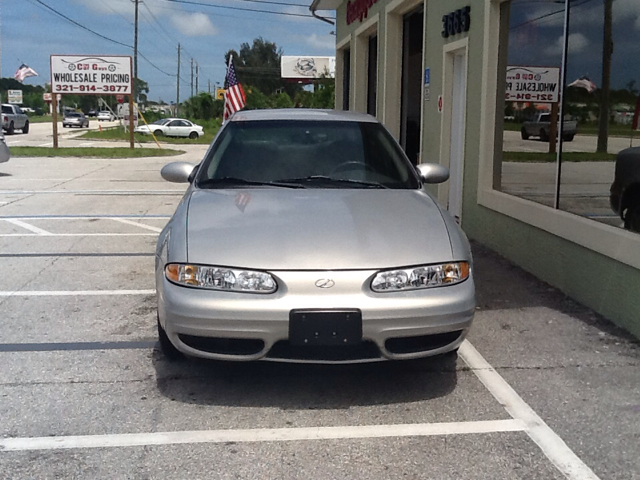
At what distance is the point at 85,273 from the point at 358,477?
4.73 meters

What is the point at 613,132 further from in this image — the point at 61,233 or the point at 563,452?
the point at 61,233

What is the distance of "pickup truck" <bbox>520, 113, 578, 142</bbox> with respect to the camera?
668 cm

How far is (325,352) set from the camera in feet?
12.7

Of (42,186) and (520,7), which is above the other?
(520,7)

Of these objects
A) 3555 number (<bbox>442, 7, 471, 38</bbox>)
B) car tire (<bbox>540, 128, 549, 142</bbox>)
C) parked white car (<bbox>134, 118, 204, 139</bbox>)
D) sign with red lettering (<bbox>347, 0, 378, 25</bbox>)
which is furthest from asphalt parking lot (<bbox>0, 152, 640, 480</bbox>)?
parked white car (<bbox>134, 118, 204, 139</bbox>)

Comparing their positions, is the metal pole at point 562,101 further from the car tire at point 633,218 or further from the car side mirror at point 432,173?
the car side mirror at point 432,173

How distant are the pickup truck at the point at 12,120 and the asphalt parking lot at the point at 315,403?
1623 inches

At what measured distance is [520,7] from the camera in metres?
7.86

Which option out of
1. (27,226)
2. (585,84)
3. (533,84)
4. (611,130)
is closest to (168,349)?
(611,130)

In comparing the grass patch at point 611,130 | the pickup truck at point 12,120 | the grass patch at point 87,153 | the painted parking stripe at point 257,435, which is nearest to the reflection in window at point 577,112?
the grass patch at point 611,130

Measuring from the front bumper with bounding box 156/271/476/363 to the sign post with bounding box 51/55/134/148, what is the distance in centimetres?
2751

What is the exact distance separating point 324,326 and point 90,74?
1140 inches

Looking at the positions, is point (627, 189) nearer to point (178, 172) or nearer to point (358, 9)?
point (178, 172)

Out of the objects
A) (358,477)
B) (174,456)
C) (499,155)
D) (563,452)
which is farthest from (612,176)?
(174,456)
